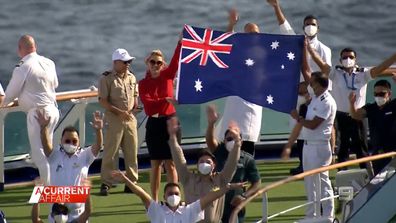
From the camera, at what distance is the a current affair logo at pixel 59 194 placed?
701 inches

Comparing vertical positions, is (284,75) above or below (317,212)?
above

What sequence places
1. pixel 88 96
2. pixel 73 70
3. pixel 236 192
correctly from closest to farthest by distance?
pixel 236 192 < pixel 88 96 < pixel 73 70

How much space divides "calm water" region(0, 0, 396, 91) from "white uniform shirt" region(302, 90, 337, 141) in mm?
30968

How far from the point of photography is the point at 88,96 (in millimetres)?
22547

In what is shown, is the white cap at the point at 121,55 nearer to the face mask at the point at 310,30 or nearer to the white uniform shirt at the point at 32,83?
the white uniform shirt at the point at 32,83

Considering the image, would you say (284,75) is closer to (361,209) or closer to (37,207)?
(37,207)

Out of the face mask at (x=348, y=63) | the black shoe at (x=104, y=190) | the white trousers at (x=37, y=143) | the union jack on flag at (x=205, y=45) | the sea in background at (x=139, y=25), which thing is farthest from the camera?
the sea in background at (x=139, y=25)

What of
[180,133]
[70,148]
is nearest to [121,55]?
[180,133]

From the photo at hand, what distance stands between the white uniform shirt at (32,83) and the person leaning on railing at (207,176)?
9.73ft

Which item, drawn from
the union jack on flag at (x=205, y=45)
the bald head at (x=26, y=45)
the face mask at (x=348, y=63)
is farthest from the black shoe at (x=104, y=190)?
the face mask at (x=348, y=63)

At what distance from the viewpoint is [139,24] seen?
54781 millimetres

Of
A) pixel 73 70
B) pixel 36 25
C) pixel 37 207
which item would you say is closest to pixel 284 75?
pixel 37 207

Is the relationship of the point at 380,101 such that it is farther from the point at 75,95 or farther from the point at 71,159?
the point at 75,95

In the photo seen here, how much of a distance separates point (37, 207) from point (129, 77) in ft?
8.65
